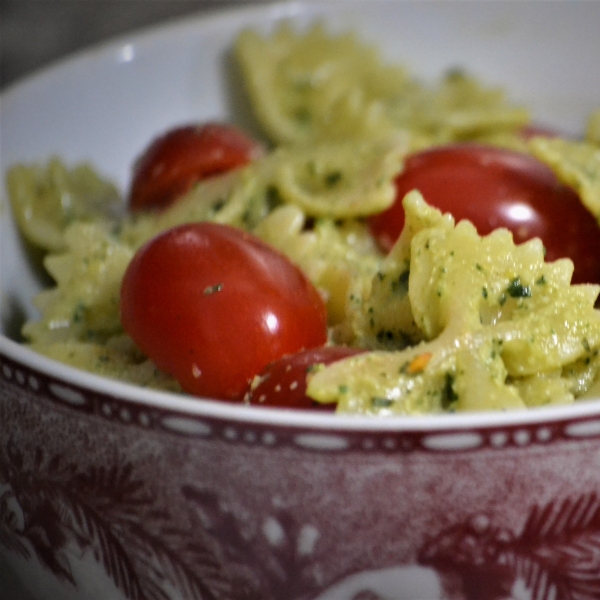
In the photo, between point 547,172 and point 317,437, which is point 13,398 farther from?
point 547,172

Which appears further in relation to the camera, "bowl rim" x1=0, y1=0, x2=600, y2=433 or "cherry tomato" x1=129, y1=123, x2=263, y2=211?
"cherry tomato" x1=129, y1=123, x2=263, y2=211

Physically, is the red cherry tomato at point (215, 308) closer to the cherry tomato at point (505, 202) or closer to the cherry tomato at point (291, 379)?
the cherry tomato at point (291, 379)

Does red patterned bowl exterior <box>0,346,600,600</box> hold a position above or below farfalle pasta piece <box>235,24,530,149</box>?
below

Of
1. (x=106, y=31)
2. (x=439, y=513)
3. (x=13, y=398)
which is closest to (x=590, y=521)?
(x=439, y=513)

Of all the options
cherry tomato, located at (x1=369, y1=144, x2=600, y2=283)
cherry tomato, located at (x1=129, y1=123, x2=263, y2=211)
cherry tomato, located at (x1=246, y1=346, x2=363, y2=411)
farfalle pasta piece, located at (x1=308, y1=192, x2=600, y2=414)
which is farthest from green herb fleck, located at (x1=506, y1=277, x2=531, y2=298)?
Answer: cherry tomato, located at (x1=129, y1=123, x2=263, y2=211)

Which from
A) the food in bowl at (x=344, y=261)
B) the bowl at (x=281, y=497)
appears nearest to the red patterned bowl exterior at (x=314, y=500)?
the bowl at (x=281, y=497)

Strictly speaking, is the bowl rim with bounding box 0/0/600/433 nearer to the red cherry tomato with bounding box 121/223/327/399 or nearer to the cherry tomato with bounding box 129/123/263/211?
the red cherry tomato with bounding box 121/223/327/399

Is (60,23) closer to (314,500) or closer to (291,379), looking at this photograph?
(291,379)

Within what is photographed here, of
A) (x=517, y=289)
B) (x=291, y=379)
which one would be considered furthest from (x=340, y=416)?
(x=517, y=289)
